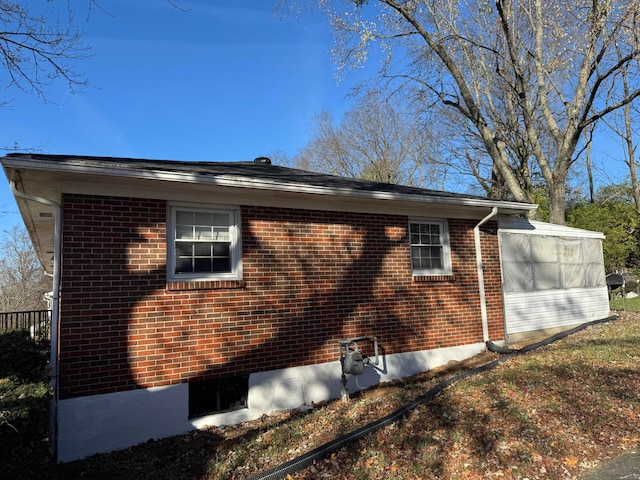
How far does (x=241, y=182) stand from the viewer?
553cm

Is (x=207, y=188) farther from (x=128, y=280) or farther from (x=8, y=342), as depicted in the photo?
(x=8, y=342)

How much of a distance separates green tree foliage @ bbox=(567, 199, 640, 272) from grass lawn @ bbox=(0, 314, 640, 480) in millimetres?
17964

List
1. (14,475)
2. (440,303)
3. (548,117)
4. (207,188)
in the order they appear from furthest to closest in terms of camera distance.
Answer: (548,117)
(440,303)
(207,188)
(14,475)

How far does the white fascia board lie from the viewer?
4.55m

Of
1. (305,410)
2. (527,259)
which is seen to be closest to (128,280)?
(305,410)

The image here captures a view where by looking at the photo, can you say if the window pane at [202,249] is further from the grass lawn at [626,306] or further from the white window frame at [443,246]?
the grass lawn at [626,306]

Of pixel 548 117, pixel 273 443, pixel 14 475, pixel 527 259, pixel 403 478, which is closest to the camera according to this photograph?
pixel 14 475

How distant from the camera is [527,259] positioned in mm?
Answer: 9078

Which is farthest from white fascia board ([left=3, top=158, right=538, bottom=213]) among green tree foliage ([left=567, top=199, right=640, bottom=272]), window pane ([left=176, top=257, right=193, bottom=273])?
green tree foliage ([left=567, top=199, right=640, bottom=272])

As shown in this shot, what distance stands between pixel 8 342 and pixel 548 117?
15899 mm

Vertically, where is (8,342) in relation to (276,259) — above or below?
below

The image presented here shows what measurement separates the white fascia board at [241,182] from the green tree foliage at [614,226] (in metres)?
17.0

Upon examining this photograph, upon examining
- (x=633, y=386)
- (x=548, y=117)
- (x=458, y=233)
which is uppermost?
(x=548, y=117)

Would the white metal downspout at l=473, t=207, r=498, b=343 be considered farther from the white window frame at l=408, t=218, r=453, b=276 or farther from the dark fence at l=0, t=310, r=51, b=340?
the dark fence at l=0, t=310, r=51, b=340
